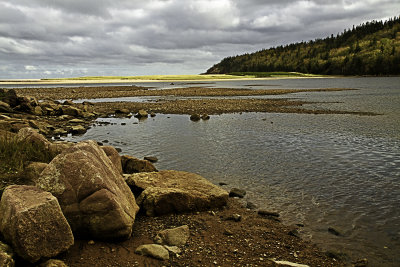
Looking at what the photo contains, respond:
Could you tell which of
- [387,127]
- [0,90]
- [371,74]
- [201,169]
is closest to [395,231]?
[201,169]

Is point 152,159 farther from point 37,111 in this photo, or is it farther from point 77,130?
point 37,111

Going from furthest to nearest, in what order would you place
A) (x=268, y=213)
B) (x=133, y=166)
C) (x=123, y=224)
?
(x=133, y=166)
(x=268, y=213)
(x=123, y=224)

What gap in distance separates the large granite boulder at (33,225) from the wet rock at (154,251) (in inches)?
66.9

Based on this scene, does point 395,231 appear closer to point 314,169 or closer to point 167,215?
point 314,169

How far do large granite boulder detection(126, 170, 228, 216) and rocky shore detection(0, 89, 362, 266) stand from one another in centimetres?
3

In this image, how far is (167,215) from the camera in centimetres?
1009

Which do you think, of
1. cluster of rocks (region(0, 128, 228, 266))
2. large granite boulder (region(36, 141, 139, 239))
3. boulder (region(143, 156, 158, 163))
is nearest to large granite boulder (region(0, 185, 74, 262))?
cluster of rocks (region(0, 128, 228, 266))

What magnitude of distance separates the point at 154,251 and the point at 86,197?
2.25m

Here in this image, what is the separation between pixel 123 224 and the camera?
784 centimetres

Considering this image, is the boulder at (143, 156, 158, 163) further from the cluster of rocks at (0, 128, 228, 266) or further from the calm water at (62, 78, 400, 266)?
the cluster of rocks at (0, 128, 228, 266)

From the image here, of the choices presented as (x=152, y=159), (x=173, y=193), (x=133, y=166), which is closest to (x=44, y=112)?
(x=152, y=159)

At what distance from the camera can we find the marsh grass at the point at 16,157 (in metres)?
9.16

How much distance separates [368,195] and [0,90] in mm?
43327

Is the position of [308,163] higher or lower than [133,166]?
lower
